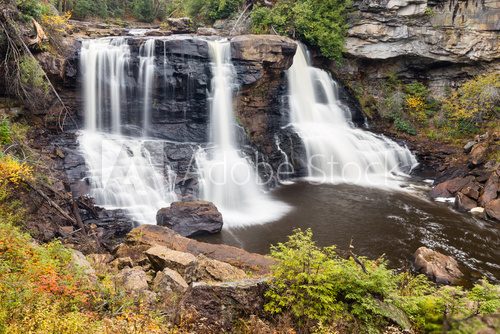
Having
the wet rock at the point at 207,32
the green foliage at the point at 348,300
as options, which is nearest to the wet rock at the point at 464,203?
the green foliage at the point at 348,300

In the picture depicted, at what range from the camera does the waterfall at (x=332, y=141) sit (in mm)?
18766

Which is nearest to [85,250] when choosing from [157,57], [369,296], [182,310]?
[182,310]

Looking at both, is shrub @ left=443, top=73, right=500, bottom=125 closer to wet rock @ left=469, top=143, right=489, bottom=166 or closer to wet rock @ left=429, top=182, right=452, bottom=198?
wet rock @ left=469, top=143, right=489, bottom=166

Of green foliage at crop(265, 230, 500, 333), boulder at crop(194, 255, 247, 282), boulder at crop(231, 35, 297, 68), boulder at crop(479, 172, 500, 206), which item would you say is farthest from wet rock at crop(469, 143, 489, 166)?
boulder at crop(194, 255, 247, 282)

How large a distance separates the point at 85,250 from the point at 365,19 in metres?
20.1

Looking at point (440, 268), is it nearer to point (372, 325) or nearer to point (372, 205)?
point (372, 205)

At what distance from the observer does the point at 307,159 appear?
18.9m

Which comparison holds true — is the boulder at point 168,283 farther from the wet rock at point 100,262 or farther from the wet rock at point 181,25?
the wet rock at point 181,25

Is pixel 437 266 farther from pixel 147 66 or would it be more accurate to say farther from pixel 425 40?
pixel 425 40

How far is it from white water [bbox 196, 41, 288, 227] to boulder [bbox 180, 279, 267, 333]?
805cm

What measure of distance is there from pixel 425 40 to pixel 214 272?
2004 centimetres

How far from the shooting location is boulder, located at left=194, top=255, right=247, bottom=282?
23.5 ft

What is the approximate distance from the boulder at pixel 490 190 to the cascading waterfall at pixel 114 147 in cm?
1203
